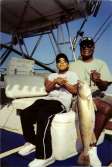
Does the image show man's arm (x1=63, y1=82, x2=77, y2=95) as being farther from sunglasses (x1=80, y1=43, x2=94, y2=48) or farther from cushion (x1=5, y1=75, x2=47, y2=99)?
cushion (x1=5, y1=75, x2=47, y2=99)

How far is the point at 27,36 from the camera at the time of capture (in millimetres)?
5977

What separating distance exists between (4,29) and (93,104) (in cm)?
334

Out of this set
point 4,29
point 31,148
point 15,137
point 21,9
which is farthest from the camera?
point 4,29

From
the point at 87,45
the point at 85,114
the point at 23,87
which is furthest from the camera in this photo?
the point at 23,87

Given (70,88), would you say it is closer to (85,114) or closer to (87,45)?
(85,114)

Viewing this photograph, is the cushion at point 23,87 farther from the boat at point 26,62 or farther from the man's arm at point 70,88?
the man's arm at point 70,88

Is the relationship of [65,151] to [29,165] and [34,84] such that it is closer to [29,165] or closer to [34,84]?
[29,165]

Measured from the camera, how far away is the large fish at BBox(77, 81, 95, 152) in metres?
2.65

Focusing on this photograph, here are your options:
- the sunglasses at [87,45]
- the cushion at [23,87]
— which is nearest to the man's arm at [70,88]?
the sunglasses at [87,45]

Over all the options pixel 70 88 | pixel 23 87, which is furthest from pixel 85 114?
pixel 23 87

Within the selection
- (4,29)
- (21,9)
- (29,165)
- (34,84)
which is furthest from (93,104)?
(4,29)

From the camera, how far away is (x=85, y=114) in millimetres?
2709

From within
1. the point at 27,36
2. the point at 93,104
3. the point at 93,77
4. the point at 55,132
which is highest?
the point at 27,36

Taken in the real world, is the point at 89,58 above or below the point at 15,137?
above
